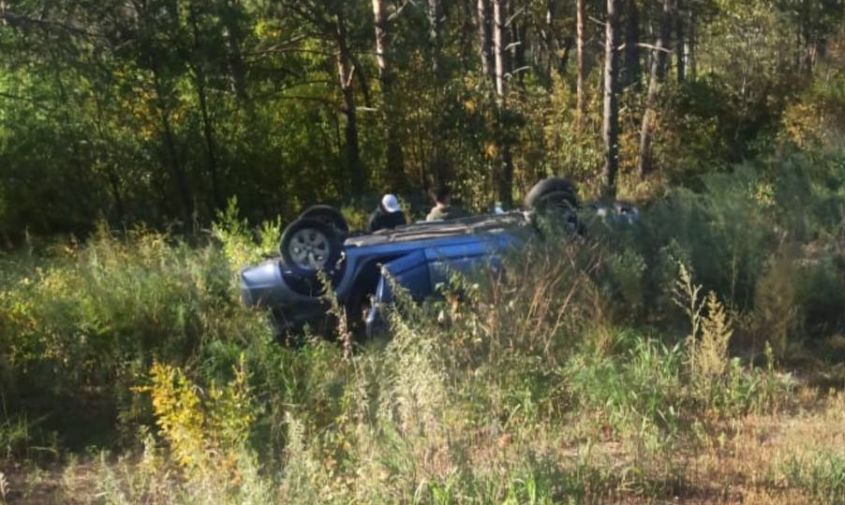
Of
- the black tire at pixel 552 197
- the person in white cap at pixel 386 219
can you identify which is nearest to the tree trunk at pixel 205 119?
the person in white cap at pixel 386 219

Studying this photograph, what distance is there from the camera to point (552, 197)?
10.5 m

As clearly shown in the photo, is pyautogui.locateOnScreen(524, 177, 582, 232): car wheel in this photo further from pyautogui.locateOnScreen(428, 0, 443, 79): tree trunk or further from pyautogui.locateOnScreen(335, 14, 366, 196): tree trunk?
pyautogui.locateOnScreen(335, 14, 366, 196): tree trunk

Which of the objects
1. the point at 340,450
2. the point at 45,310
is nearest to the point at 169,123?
the point at 45,310

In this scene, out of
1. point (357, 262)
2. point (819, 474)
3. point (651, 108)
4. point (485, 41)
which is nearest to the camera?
point (819, 474)

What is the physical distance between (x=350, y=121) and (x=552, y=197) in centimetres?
1280

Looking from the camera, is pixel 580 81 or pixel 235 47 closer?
pixel 235 47

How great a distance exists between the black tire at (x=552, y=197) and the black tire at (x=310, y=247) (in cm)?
181

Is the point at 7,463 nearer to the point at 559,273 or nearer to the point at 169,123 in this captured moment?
the point at 559,273

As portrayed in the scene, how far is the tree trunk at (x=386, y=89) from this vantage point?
21656mm

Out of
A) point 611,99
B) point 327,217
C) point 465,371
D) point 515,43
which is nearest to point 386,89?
point 611,99

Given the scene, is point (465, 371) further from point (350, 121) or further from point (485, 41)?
point (485, 41)

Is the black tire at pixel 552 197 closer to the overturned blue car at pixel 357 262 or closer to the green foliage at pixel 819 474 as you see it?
the overturned blue car at pixel 357 262

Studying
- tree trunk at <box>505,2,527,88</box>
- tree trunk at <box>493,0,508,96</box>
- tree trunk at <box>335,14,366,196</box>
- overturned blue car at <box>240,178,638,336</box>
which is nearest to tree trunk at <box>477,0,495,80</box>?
tree trunk at <box>493,0,508,96</box>

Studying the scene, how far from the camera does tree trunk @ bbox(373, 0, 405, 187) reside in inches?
853
